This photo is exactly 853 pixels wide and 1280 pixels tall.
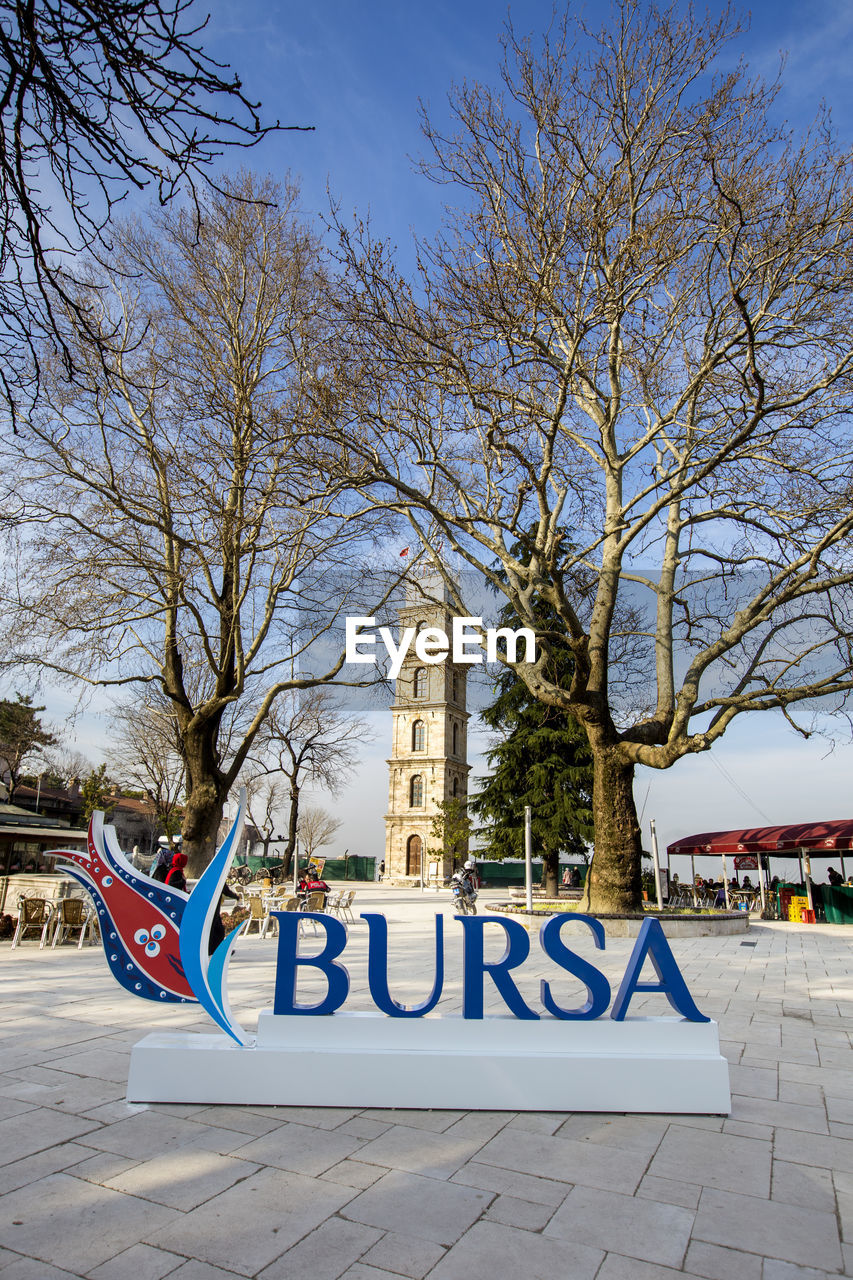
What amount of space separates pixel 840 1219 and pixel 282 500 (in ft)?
43.1

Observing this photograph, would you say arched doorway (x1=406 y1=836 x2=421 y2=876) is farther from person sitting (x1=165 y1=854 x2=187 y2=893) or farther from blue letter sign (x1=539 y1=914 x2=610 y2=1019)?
blue letter sign (x1=539 y1=914 x2=610 y2=1019)

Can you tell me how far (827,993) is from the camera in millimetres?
9312

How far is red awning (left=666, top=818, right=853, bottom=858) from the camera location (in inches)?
776

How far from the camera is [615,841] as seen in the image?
48.2 feet

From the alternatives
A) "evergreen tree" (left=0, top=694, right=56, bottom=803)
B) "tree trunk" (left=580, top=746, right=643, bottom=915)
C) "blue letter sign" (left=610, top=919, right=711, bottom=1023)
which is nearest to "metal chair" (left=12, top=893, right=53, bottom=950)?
"tree trunk" (left=580, top=746, right=643, bottom=915)

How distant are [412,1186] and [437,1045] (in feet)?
4.20

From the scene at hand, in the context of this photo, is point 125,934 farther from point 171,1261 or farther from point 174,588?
point 174,588

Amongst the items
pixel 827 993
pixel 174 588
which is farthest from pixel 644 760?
pixel 174 588

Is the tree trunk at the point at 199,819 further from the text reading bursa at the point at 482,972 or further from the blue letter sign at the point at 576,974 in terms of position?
the blue letter sign at the point at 576,974

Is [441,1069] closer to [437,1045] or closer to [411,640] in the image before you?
[437,1045]

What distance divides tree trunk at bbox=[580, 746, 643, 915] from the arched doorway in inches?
1848

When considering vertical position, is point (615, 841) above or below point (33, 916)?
above

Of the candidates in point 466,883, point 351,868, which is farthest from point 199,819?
point 351,868

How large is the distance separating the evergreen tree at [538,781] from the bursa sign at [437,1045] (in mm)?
21991
